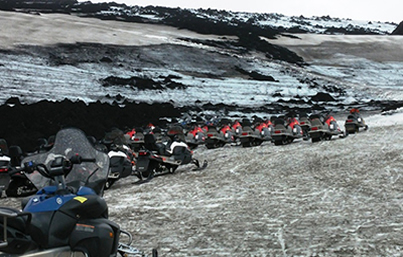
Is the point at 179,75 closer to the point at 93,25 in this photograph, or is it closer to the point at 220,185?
the point at 93,25

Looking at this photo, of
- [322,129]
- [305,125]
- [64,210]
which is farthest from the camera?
[305,125]

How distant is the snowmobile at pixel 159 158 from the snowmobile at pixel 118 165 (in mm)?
320

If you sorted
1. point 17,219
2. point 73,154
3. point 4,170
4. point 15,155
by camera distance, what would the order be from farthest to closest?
point 15,155
point 4,170
point 73,154
point 17,219

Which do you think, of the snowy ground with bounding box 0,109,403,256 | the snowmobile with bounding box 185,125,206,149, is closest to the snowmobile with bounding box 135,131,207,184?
the snowy ground with bounding box 0,109,403,256

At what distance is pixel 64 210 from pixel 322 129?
15395 mm

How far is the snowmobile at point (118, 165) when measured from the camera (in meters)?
14.8

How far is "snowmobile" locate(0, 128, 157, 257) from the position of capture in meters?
5.66

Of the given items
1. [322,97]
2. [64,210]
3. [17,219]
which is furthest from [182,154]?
[322,97]

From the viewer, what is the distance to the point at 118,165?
1508 cm

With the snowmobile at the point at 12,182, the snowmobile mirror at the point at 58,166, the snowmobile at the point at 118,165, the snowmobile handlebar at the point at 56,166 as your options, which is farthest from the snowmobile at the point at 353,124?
the snowmobile mirror at the point at 58,166

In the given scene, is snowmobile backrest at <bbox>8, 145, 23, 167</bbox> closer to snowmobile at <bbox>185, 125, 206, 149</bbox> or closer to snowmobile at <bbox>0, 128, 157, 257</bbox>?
snowmobile at <bbox>0, 128, 157, 257</bbox>

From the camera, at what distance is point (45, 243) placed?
5.87m

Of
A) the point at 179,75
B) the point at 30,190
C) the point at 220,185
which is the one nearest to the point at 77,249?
the point at 220,185

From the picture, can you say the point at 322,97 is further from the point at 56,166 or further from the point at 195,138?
the point at 56,166
